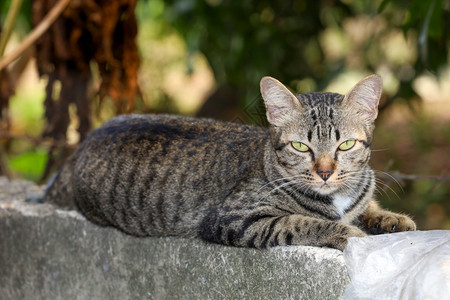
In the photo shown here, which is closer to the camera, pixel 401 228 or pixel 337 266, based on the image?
pixel 337 266

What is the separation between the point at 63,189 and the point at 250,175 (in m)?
1.50

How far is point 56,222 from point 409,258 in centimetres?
226

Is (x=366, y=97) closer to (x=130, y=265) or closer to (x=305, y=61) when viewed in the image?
→ (x=130, y=265)

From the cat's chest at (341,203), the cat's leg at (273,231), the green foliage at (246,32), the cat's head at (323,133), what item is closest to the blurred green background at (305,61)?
the green foliage at (246,32)

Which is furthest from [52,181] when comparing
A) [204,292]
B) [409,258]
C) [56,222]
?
[409,258]

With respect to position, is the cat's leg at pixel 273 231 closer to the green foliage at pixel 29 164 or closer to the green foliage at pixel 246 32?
the green foliage at pixel 246 32

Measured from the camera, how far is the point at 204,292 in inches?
141

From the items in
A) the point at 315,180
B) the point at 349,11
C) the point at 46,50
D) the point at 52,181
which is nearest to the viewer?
the point at 315,180

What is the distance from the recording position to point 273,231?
340 centimetres

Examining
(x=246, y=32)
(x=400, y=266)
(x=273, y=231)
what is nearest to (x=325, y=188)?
(x=273, y=231)

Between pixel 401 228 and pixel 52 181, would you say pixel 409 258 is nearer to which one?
pixel 401 228

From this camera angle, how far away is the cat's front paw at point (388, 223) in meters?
3.62

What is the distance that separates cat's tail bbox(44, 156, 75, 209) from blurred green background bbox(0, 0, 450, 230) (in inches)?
21.8

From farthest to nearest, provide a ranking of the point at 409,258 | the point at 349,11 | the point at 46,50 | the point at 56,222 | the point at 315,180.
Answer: the point at 349,11, the point at 46,50, the point at 56,222, the point at 315,180, the point at 409,258
